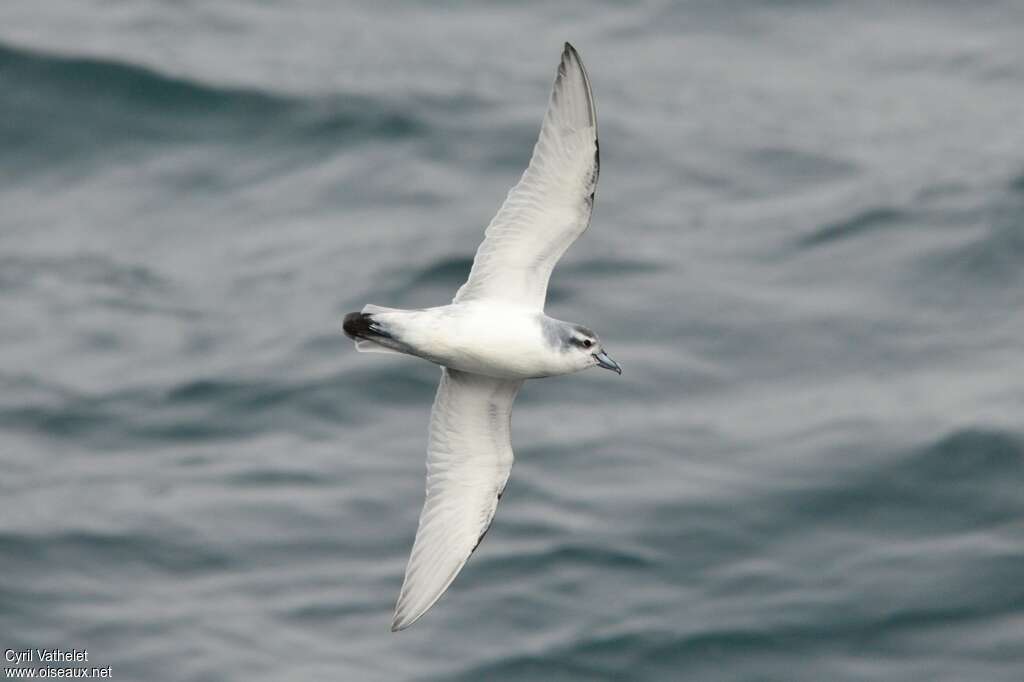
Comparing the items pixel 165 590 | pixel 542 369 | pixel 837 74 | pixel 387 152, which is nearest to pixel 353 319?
pixel 542 369

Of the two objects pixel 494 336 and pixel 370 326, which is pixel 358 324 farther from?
pixel 494 336

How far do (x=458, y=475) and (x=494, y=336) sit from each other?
150 centimetres

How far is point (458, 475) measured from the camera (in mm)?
13109

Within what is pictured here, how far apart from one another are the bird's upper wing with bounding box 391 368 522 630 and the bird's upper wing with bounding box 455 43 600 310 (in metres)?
0.74

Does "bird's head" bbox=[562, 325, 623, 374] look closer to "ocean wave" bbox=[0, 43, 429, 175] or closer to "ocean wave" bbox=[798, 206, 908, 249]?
"ocean wave" bbox=[798, 206, 908, 249]

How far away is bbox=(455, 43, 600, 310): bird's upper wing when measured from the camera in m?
12.2

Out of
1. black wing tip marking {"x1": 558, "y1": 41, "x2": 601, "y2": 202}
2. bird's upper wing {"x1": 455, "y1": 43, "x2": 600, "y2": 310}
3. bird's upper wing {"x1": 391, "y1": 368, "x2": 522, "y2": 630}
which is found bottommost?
bird's upper wing {"x1": 391, "y1": 368, "x2": 522, "y2": 630}

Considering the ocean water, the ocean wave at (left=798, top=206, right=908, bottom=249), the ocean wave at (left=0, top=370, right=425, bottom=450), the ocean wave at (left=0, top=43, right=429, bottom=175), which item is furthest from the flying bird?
the ocean wave at (left=0, top=43, right=429, bottom=175)

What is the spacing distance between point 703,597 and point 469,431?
5.49 meters

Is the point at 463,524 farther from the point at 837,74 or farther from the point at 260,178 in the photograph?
the point at 837,74

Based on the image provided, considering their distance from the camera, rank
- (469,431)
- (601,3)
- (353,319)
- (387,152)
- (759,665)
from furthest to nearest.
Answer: (601,3)
(387,152)
(759,665)
(469,431)
(353,319)

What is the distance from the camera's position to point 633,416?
19.8 m

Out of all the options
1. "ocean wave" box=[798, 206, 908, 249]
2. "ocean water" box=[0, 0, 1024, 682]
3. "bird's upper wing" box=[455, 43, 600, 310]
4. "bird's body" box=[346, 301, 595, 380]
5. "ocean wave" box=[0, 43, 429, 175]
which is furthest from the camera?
"ocean wave" box=[0, 43, 429, 175]

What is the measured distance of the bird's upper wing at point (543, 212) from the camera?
12195mm
